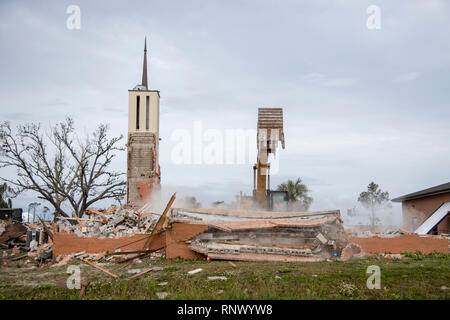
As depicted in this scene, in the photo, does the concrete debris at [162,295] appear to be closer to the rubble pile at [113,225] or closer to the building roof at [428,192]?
the rubble pile at [113,225]

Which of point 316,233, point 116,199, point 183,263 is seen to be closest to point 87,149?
point 116,199

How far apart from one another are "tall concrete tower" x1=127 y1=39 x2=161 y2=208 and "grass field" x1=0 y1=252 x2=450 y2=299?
39.5ft

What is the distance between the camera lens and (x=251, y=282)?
8383 mm

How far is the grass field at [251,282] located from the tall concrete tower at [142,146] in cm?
1204

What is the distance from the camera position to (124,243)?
14000mm

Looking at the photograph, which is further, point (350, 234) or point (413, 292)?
point (350, 234)

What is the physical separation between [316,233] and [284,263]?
1721mm

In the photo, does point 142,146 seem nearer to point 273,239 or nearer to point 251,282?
point 273,239

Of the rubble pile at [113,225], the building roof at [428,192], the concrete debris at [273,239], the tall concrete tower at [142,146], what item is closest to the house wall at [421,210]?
the building roof at [428,192]

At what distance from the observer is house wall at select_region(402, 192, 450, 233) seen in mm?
21500

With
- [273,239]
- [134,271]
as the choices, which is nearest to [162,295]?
[134,271]

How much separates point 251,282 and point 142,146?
56.2 feet
